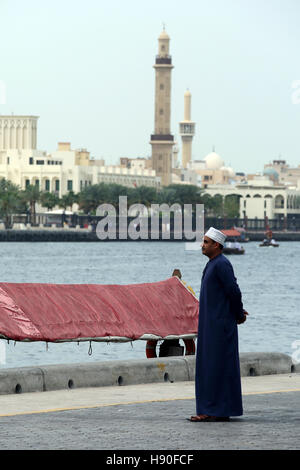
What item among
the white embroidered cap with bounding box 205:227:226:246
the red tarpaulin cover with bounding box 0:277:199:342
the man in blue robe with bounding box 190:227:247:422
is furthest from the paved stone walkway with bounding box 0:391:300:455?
the red tarpaulin cover with bounding box 0:277:199:342

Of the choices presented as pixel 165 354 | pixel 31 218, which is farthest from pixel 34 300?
pixel 31 218

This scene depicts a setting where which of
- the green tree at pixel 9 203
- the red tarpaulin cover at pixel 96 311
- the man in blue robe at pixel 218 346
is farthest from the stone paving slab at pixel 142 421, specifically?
the green tree at pixel 9 203

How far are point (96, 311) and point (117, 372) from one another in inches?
72.7

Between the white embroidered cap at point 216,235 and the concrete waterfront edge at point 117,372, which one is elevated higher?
the white embroidered cap at point 216,235

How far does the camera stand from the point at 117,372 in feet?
49.7

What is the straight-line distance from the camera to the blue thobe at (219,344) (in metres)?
12.2

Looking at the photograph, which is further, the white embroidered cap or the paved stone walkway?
the white embroidered cap

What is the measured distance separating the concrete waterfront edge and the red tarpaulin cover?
3.65ft

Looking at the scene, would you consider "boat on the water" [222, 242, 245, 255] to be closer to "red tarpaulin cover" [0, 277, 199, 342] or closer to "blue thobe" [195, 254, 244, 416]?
"red tarpaulin cover" [0, 277, 199, 342]

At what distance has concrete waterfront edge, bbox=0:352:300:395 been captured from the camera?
14203 millimetres

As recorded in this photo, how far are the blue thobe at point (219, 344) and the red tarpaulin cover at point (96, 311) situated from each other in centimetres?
385

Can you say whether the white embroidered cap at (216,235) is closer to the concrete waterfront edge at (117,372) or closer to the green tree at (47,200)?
the concrete waterfront edge at (117,372)

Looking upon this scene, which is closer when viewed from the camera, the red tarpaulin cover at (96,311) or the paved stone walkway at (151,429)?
the paved stone walkway at (151,429)
